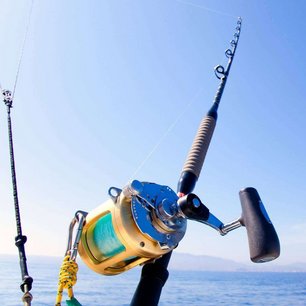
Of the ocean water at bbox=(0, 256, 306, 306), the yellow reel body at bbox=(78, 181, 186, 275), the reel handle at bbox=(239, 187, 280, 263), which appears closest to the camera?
the reel handle at bbox=(239, 187, 280, 263)

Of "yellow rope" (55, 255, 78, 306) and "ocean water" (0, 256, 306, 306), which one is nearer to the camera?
"yellow rope" (55, 255, 78, 306)

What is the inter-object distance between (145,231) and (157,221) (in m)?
0.04

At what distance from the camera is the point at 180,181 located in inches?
53.6

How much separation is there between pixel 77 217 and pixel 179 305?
25556 mm

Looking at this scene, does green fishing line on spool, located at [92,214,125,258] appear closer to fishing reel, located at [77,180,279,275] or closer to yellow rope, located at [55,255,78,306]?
fishing reel, located at [77,180,279,275]

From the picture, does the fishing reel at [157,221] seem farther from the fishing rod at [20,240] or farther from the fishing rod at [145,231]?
the fishing rod at [20,240]

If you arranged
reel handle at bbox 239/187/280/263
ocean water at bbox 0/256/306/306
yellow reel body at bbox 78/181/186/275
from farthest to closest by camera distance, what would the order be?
ocean water at bbox 0/256/306/306 < yellow reel body at bbox 78/181/186/275 < reel handle at bbox 239/187/280/263

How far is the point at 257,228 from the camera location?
0.90m

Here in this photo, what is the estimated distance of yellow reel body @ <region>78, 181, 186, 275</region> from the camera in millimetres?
980

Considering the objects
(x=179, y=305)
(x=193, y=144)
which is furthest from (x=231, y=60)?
(x=179, y=305)

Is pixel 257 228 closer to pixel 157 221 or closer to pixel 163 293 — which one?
pixel 157 221

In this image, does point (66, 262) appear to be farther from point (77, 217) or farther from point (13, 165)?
point (13, 165)

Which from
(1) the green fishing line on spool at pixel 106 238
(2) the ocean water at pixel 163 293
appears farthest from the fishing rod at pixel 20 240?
(2) the ocean water at pixel 163 293

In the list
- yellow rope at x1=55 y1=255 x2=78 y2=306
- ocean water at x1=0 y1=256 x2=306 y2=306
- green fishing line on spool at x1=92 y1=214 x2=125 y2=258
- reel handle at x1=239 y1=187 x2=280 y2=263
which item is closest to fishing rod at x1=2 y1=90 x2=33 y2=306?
yellow rope at x1=55 y1=255 x2=78 y2=306
